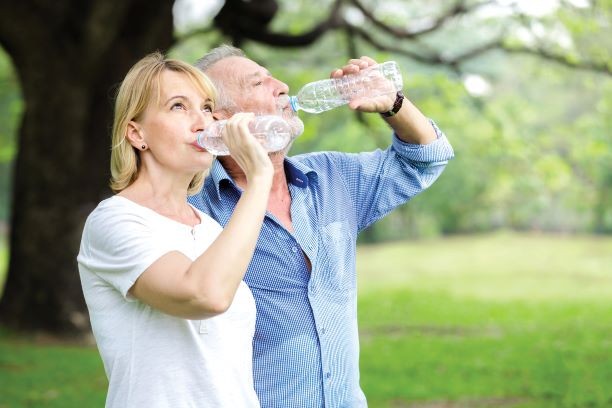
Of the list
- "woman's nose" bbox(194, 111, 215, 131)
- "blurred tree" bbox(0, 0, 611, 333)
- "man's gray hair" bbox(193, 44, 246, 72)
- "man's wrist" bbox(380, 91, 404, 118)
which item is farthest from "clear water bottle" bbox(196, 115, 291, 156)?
"blurred tree" bbox(0, 0, 611, 333)

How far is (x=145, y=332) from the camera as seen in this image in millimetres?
2227

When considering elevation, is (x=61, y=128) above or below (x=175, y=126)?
below

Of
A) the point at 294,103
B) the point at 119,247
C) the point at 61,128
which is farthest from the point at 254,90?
the point at 61,128

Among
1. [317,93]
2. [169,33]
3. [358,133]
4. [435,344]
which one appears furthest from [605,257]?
[317,93]

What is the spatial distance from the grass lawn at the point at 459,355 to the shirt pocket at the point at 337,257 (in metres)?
4.85

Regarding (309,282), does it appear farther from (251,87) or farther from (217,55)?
(217,55)

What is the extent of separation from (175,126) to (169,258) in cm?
41

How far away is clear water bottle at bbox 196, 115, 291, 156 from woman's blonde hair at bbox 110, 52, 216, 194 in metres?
0.12

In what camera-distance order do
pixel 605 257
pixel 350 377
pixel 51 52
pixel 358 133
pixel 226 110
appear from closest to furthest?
pixel 350 377, pixel 226 110, pixel 51 52, pixel 358 133, pixel 605 257

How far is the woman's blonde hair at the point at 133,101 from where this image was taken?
242 cm

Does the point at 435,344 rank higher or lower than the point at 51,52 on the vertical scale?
lower

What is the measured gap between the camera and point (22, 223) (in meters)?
10.4

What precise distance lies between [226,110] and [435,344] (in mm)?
8567

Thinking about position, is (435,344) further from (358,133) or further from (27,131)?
(358,133)
